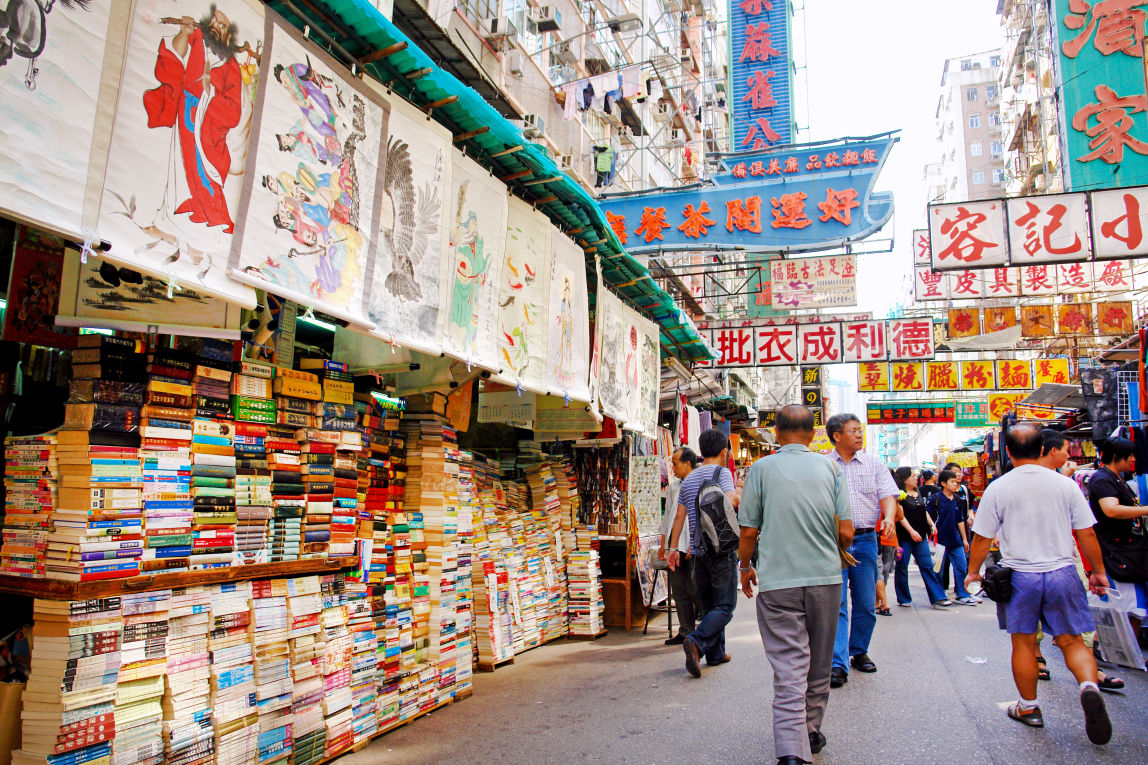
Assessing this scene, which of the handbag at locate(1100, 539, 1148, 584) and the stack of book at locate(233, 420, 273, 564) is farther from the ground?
the stack of book at locate(233, 420, 273, 564)

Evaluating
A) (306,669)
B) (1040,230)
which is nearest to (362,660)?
(306,669)

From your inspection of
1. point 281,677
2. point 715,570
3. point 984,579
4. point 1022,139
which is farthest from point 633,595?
point 1022,139

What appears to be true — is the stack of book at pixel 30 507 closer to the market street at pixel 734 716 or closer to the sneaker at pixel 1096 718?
the market street at pixel 734 716

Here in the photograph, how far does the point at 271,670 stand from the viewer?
13.5 ft

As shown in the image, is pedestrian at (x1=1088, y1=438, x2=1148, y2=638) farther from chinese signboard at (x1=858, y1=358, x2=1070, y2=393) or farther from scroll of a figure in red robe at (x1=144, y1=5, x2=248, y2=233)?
chinese signboard at (x1=858, y1=358, x2=1070, y2=393)

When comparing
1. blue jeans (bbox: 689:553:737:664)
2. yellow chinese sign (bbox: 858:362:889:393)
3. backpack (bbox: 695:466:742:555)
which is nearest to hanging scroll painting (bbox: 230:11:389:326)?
backpack (bbox: 695:466:742:555)

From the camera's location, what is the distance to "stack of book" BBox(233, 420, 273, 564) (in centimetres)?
411

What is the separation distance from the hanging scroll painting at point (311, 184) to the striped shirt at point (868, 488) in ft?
14.7

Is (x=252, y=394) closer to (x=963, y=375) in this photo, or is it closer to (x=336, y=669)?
(x=336, y=669)

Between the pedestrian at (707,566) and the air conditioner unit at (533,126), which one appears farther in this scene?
the air conditioner unit at (533,126)

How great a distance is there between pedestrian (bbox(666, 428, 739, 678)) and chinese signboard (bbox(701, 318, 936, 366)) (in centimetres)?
882

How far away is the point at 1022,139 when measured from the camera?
37906mm

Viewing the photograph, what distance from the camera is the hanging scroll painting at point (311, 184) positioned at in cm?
344

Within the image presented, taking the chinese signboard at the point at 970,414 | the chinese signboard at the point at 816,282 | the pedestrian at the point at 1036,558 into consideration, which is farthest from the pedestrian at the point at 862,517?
the chinese signboard at the point at 970,414
